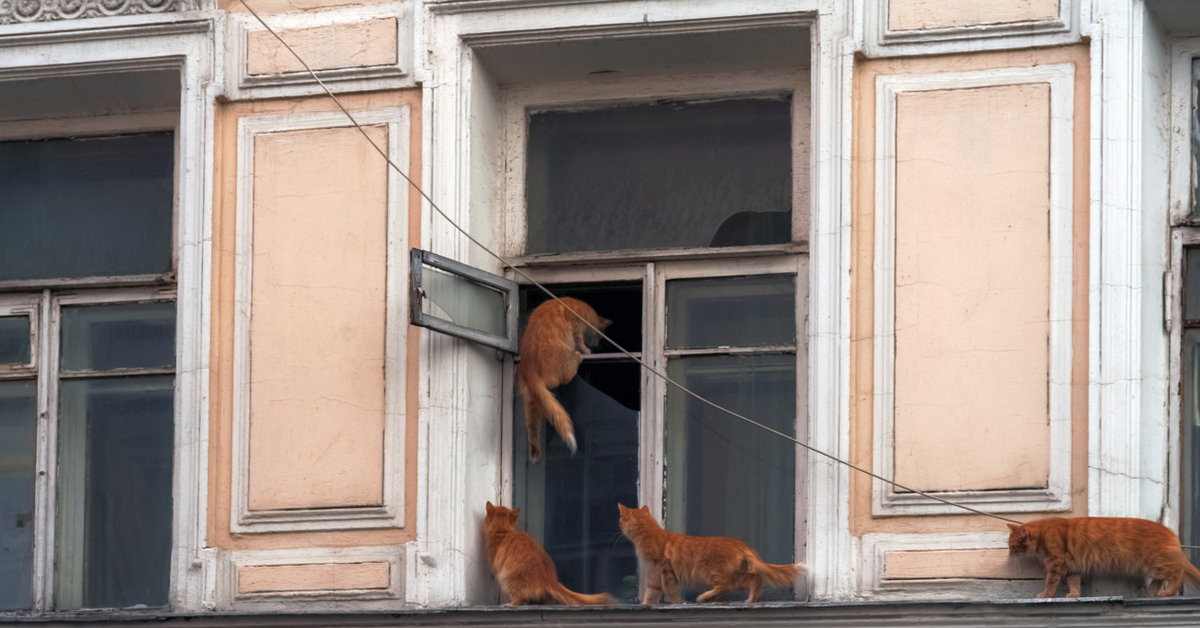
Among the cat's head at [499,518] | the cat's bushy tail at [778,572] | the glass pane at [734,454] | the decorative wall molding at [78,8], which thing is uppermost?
the decorative wall molding at [78,8]

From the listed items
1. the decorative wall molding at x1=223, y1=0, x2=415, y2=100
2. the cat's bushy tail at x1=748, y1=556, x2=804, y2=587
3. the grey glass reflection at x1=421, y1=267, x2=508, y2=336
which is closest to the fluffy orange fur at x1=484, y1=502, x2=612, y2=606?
the cat's bushy tail at x1=748, y1=556, x2=804, y2=587

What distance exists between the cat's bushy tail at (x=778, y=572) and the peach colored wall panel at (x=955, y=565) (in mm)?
434

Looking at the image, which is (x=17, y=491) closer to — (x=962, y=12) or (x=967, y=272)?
(x=967, y=272)

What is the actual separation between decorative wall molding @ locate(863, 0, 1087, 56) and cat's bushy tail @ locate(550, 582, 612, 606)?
9.87 feet

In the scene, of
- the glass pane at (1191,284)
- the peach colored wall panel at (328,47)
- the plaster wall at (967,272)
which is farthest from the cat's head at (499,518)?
the glass pane at (1191,284)

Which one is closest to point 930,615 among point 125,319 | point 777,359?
point 777,359

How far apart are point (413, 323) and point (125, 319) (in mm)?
2058

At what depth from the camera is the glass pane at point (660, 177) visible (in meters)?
10.3

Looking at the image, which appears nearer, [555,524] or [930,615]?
[930,615]

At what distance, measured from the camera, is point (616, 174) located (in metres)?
10.5

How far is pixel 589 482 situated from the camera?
10102 millimetres

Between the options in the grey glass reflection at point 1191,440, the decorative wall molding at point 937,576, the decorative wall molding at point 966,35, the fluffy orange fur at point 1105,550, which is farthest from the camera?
the decorative wall molding at point 966,35

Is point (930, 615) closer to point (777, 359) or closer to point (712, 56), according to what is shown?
point (777, 359)

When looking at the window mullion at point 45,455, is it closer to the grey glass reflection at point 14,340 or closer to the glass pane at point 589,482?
the grey glass reflection at point 14,340
